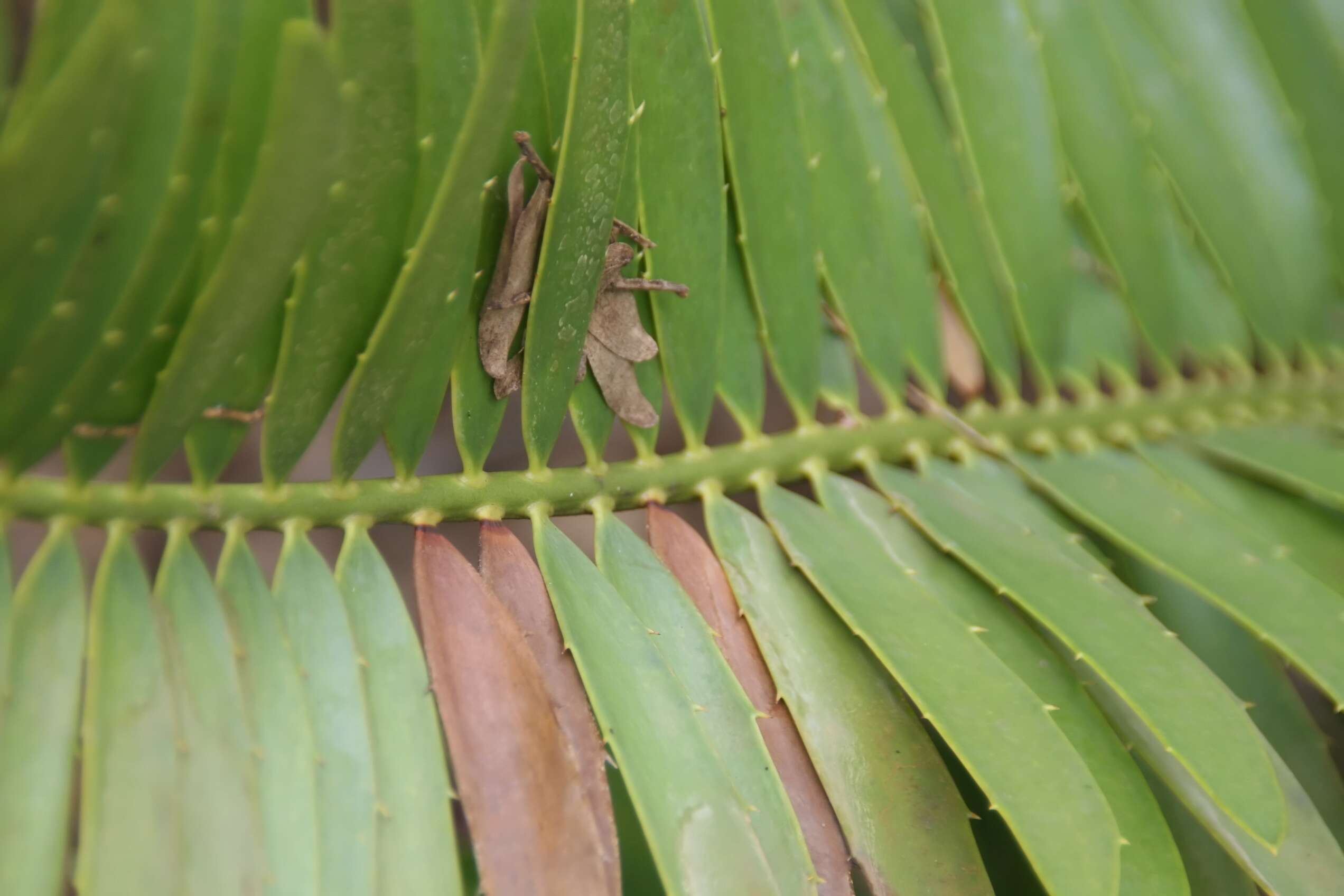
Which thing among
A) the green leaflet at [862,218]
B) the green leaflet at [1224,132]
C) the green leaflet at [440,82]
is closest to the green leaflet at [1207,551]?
the green leaflet at [862,218]

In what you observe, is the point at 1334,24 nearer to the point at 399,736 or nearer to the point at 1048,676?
the point at 1048,676

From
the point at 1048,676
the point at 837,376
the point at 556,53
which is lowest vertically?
the point at 1048,676

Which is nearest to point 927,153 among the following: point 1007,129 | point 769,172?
point 1007,129

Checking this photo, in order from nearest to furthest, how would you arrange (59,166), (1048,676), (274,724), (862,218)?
(59,166)
(274,724)
(1048,676)
(862,218)

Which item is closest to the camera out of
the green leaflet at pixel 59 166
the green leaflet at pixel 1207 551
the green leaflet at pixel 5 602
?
the green leaflet at pixel 59 166

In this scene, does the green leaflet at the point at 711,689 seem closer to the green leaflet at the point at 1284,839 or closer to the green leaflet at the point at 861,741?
the green leaflet at the point at 861,741

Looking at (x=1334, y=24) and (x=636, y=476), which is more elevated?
(x=1334, y=24)

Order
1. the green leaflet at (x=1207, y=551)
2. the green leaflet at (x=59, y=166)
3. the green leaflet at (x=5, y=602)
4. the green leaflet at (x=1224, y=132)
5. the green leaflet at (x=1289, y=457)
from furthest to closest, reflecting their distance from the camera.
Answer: the green leaflet at (x=1224, y=132)
the green leaflet at (x=1289, y=457)
the green leaflet at (x=1207, y=551)
the green leaflet at (x=5, y=602)
the green leaflet at (x=59, y=166)
